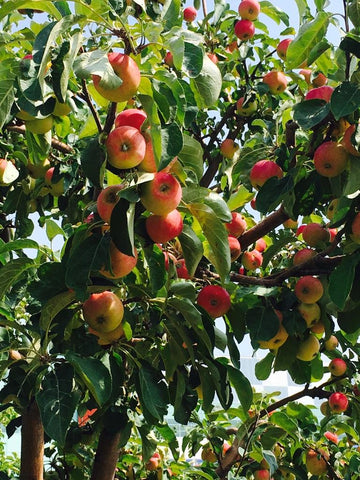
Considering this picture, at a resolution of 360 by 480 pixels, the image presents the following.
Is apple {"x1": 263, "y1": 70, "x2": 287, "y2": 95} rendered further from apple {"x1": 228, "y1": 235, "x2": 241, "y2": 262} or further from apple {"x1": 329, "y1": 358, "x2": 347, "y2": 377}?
apple {"x1": 329, "y1": 358, "x2": 347, "y2": 377}

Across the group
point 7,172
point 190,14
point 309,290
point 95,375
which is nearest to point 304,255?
point 309,290

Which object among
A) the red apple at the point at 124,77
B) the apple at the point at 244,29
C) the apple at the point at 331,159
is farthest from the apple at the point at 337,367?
the red apple at the point at 124,77

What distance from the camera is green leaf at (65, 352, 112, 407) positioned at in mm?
1402

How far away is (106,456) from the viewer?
2158 millimetres

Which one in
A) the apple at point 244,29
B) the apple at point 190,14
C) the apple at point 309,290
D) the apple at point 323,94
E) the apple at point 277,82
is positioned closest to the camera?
the apple at point 323,94

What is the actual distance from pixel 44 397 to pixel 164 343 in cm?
59

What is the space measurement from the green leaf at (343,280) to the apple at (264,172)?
38cm

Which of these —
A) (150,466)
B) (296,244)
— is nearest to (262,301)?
(296,244)

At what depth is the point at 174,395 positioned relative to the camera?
6.13 ft

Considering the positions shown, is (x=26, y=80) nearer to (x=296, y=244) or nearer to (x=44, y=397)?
(x=44, y=397)

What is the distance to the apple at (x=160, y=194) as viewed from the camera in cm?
118

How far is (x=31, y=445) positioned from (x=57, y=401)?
0.92m

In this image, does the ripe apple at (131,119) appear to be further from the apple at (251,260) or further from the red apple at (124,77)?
the apple at (251,260)

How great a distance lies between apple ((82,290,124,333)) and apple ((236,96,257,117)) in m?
1.59
